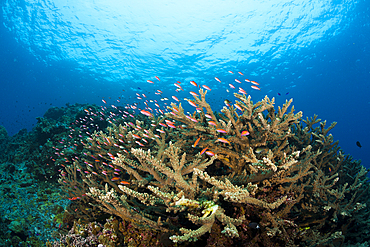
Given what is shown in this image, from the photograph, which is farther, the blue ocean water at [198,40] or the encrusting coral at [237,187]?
the blue ocean water at [198,40]

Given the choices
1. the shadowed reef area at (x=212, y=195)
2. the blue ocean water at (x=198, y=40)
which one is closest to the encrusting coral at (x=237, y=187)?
the shadowed reef area at (x=212, y=195)

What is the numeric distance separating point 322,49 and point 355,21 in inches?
215

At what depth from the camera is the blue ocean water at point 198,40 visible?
74.0ft

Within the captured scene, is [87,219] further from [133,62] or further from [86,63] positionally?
[86,63]

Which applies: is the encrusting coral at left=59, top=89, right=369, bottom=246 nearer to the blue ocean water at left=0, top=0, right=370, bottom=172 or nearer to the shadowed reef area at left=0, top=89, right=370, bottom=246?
the shadowed reef area at left=0, top=89, right=370, bottom=246

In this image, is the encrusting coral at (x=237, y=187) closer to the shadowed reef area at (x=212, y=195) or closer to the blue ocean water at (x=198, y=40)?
the shadowed reef area at (x=212, y=195)

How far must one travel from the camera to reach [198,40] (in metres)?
26.9

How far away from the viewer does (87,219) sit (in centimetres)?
400

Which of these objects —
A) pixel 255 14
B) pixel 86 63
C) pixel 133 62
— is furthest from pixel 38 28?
pixel 255 14

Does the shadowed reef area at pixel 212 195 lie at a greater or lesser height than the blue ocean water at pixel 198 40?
lesser

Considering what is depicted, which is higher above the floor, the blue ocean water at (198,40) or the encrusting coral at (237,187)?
the blue ocean water at (198,40)

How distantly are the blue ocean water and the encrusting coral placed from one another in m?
10.7

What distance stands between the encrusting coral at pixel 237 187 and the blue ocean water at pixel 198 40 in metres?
10.7

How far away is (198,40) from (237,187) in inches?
1164
